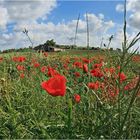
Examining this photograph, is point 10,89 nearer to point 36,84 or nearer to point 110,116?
point 36,84

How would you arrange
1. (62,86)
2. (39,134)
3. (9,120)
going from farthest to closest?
(9,120) < (39,134) < (62,86)

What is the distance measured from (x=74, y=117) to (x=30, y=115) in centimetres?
35

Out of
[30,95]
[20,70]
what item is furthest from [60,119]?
[20,70]

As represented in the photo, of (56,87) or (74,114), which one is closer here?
(56,87)

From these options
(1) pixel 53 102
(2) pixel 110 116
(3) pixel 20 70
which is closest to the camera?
(2) pixel 110 116

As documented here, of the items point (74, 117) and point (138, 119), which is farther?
point (74, 117)

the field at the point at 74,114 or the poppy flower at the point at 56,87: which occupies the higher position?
the poppy flower at the point at 56,87

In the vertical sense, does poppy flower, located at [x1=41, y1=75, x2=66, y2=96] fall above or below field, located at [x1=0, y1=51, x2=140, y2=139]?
above

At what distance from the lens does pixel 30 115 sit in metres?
3.09

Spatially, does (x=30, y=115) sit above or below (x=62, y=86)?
below

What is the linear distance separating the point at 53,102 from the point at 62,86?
47.8 inches

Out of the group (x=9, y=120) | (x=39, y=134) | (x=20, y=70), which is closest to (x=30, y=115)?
(x=9, y=120)

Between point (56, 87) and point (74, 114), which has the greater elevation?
point (56, 87)

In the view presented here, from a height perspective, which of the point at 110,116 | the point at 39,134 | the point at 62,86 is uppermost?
the point at 62,86
